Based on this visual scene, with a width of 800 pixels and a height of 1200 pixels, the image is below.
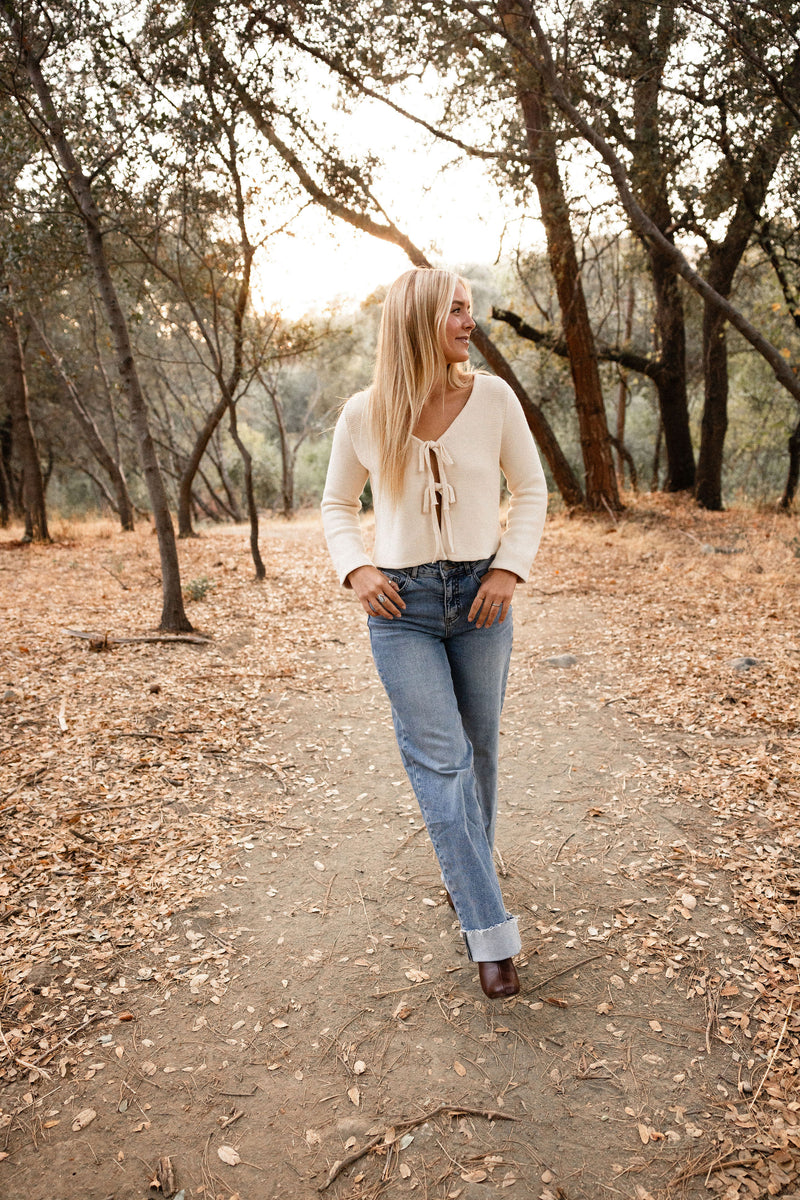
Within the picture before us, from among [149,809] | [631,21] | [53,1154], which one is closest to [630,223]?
[631,21]

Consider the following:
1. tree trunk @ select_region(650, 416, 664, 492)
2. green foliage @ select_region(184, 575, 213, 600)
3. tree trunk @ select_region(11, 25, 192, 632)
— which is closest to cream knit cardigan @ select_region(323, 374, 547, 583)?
tree trunk @ select_region(11, 25, 192, 632)

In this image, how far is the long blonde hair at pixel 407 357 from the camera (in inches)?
90.6

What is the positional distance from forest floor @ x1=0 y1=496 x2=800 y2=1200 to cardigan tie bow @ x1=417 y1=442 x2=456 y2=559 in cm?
156

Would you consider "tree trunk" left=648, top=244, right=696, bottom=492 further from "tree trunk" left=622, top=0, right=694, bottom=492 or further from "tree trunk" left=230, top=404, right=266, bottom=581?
"tree trunk" left=230, top=404, right=266, bottom=581

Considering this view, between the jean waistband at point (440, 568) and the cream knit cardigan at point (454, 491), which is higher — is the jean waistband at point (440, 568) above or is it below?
below

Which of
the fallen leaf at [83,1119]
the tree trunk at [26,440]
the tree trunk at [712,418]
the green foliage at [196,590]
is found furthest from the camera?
the tree trunk at [712,418]

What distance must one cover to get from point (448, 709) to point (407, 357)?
1.11 m

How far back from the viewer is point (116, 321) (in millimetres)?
6117

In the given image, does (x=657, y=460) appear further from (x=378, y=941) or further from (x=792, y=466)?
(x=378, y=941)

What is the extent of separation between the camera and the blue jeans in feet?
7.59

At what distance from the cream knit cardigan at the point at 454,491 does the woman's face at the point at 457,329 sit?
109mm

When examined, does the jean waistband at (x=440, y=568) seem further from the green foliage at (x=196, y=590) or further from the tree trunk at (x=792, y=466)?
the tree trunk at (x=792, y=466)

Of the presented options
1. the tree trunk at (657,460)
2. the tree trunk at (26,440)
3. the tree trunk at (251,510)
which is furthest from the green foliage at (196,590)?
the tree trunk at (657,460)

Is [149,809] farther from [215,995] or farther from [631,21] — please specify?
[631,21]
